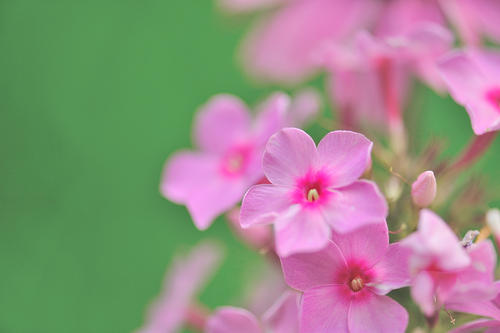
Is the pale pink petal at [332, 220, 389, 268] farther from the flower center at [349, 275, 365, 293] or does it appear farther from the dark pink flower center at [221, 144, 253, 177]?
the dark pink flower center at [221, 144, 253, 177]

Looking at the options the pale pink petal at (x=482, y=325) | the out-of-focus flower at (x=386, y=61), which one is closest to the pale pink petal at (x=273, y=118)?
A: the out-of-focus flower at (x=386, y=61)

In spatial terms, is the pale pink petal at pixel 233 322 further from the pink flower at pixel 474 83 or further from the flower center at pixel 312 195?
the pink flower at pixel 474 83

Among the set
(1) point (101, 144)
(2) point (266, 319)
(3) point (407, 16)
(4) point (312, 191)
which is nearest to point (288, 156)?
(4) point (312, 191)

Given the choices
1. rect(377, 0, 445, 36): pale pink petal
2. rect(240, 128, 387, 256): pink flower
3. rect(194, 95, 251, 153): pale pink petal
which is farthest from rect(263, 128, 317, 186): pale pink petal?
rect(377, 0, 445, 36): pale pink petal

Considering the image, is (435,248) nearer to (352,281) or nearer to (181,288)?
(352,281)

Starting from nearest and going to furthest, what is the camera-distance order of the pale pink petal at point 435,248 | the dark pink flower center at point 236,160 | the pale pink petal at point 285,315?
the pale pink petal at point 435,248, the pale pink petal at point 285,315, the dark pink flower center at point 236,160

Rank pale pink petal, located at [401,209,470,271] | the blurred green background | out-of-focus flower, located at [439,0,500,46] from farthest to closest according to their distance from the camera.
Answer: the blurred green background → out-of-focus flower, located at [439,0,500,46] → pale pink petal, located at [401,209,470,271]

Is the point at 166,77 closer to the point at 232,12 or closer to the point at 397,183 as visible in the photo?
the point at 232,12
